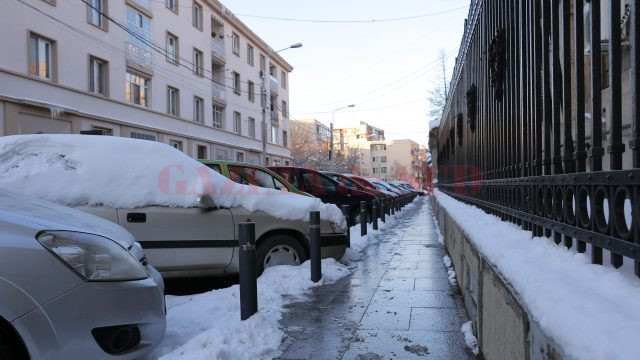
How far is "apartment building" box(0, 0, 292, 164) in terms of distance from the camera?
651 inches

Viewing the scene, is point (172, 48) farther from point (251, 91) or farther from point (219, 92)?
point (251, 91)

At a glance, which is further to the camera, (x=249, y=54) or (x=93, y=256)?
(x=249, y=54)

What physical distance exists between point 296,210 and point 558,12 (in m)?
4.10

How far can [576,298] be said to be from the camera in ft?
5.28

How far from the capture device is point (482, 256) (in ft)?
10.1

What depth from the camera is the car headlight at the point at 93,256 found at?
271cm

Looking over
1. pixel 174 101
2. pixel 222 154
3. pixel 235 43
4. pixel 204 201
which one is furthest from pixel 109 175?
pixel 235 43

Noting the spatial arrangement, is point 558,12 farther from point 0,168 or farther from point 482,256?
point 0,168

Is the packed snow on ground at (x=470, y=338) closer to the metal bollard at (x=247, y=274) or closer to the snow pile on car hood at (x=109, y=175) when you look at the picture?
the metal bollard at (x=247, y=274)

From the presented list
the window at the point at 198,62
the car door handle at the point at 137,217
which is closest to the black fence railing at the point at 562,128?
the car door handle at the point at 137,217

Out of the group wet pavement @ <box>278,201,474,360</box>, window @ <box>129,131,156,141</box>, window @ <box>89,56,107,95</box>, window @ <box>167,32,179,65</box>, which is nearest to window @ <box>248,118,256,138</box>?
window @ <box>167,32,179,65</box>

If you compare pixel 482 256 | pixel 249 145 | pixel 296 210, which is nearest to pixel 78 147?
pixel 296 210

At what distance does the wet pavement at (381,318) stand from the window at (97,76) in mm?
17744

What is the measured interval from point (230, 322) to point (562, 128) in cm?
295
